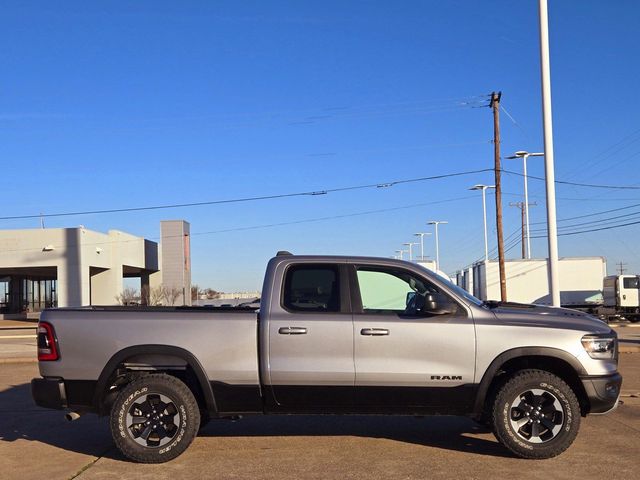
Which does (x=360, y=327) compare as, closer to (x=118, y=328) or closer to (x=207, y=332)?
(x=207, y=332)

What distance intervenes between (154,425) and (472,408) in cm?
304

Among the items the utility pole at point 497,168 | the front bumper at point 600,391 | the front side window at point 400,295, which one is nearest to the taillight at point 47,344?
the front side window at point 400,295

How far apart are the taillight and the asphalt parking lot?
1.02m

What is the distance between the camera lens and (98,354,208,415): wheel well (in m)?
6.29

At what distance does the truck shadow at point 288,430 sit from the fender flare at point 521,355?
749 mm

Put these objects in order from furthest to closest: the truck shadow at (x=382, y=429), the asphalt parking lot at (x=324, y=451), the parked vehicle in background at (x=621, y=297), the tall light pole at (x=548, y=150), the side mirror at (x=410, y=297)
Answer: the parked vehicle in background at (x=621, y=297) < the tall light pole at (x=548, y=150) < the truck shadow at (x=382, y=429) < the side mirror at (x=410, y=297) < the asphalt parking lot at (x=324, y=451)

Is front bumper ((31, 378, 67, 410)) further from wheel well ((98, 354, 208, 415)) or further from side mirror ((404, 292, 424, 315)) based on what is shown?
side mirror ((404, 292, 424, 315))

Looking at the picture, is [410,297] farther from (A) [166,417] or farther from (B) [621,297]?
(B) [621,297]

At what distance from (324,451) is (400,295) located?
5.71 ft

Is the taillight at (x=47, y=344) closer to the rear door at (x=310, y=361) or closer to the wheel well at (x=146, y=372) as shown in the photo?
the wheel well at (x=146, y=372)

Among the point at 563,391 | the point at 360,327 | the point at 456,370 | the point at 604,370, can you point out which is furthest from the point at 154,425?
the point at 604,370

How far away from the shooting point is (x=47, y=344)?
6258 millimetres

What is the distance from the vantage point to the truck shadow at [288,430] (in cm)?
683

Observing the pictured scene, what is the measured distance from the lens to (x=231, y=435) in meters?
7.33
